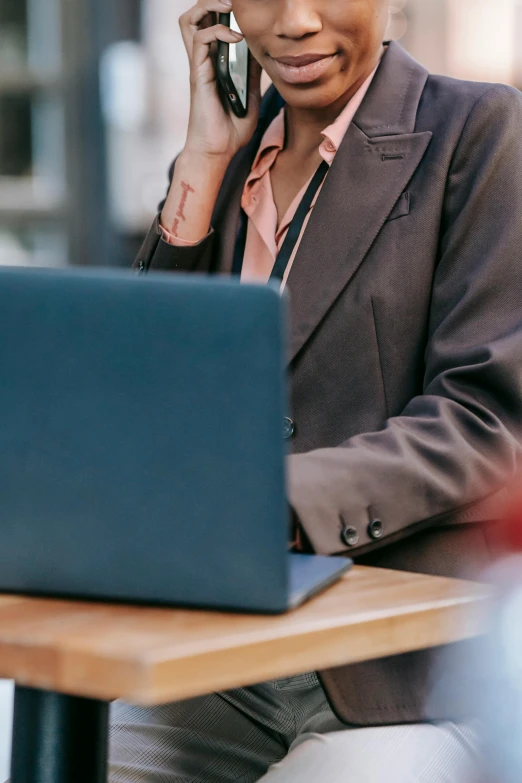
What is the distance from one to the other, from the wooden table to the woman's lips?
2.40 ft

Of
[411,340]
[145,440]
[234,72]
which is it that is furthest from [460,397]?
[234,72]

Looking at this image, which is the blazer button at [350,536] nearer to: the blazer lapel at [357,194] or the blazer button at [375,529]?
the blazer button at [375,529]

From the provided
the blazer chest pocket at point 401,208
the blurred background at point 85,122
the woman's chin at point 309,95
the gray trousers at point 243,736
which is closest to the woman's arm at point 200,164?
the woman's chin at point 309,95

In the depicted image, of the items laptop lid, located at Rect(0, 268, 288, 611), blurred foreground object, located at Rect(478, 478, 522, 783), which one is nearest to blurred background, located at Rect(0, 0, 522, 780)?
blurred foreground object, located at Rect(478, 478, 522, 783)

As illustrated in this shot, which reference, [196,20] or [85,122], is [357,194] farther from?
[85,122]

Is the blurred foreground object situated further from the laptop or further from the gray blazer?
the laptop

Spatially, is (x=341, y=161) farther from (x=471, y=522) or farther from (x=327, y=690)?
(x=327, y=690)

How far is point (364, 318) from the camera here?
1.33m

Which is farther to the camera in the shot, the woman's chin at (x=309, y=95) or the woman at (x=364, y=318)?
the woman's chin at (x=309, y=95)

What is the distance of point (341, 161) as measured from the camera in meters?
1.42

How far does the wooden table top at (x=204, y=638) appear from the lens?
72cm

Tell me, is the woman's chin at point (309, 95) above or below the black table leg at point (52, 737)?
above

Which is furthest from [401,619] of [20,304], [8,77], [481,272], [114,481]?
[8,77]

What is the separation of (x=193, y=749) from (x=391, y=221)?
0.67 m
